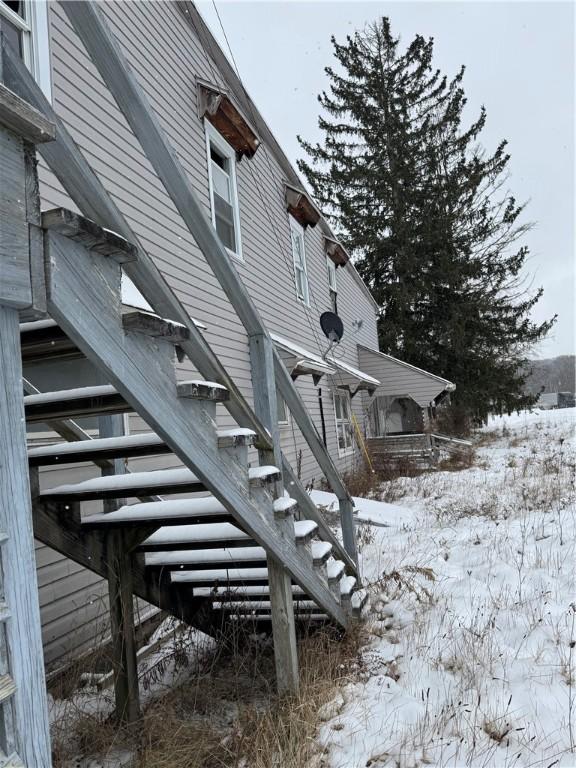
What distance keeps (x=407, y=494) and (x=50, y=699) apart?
24.5ft

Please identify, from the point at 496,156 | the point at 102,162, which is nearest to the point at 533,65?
the point at 496,156

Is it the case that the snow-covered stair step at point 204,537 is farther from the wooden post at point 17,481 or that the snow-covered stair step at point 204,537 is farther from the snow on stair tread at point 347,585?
the wooden post at point 17,481

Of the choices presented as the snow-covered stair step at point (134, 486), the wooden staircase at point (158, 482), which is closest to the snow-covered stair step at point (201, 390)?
the wooden staircase at point (158, 482)

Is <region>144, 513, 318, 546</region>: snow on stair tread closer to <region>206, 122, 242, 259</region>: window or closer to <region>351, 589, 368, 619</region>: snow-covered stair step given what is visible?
<region>351, 589, 368, 619</region>: snow-covered stair step

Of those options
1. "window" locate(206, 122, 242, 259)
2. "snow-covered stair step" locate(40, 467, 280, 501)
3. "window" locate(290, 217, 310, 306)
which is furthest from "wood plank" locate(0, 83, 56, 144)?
"window" locate(290, 217, 310, 306)

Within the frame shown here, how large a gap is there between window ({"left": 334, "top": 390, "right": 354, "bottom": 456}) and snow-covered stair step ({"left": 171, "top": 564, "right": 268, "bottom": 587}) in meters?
9.84

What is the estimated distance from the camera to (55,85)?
4.66 m

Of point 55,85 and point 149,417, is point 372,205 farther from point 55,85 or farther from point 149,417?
point 149,417

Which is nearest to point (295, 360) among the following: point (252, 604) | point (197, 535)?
point (252, 604)

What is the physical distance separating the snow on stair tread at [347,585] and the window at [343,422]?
9517mm

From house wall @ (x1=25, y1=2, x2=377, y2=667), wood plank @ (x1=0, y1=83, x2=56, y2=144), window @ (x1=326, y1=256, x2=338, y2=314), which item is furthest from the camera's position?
window @ (x1=326, y1=256, x2=338, y2=314)

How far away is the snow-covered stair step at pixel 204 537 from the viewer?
3.14 metres

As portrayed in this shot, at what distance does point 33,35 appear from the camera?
440cm

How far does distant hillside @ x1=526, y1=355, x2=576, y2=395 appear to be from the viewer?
88669 mm
